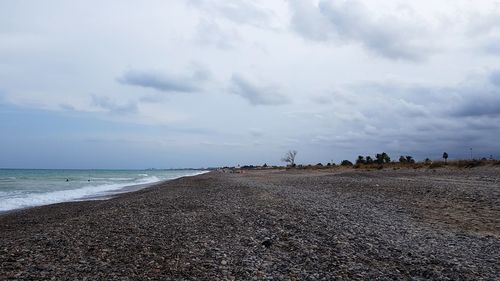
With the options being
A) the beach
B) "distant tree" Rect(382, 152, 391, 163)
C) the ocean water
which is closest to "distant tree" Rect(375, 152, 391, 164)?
"distant tree" Rect(382, 152, 391, 163)

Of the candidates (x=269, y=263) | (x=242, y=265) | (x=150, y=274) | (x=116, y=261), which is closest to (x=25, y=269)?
(x=116, y=261)

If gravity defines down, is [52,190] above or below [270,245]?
below

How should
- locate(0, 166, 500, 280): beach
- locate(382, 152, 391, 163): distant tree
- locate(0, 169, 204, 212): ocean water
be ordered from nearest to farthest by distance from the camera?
1. locate(0, 166, 500, 280): beach
2. locate(0, 169, 204, 212): ocean water
3. locate(382, 152, 391, 163): distant tree

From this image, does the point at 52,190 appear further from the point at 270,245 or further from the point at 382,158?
the point at 382,158

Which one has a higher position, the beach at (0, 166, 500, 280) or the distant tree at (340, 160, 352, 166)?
the distant tree at (340, 160, 352, 166)

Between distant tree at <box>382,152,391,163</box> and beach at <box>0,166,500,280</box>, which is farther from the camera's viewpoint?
distant tree at <box>382,152,391,163</box>

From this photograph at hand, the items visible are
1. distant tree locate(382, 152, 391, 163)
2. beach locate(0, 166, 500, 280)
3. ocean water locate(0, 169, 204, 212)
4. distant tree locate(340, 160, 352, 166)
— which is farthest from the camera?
distant tree locate(340, 160, 352, 166)

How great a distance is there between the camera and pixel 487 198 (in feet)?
58.4

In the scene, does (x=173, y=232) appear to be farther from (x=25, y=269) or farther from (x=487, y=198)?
(x=487, y=198)

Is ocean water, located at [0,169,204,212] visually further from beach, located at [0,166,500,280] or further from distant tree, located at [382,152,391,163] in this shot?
distant tree, located at [382,152,391,163]

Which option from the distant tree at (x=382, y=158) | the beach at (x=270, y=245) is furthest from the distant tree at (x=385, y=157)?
the beach at (x=270, y=245)

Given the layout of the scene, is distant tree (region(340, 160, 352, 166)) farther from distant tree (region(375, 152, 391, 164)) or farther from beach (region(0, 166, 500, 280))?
beach (region(0, 166, 500, 280))

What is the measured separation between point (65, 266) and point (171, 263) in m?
2.15

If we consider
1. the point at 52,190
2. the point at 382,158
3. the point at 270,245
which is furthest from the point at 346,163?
the point at 270,245
